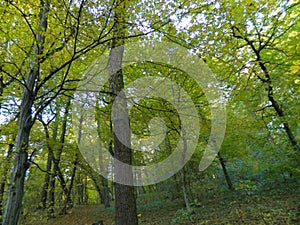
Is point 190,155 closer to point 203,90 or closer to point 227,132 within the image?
point 227,132

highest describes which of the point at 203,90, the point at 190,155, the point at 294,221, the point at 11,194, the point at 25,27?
the point at 25,27

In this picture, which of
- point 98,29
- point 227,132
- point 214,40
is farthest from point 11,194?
point 227,132

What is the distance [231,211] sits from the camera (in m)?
5.83

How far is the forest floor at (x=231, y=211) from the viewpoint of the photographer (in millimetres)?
4666

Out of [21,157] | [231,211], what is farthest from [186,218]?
[21,157]

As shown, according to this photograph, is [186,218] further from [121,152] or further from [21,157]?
[21,157]

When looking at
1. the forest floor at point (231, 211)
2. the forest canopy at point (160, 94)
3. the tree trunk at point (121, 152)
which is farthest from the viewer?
the forest floor at point (231, 211)

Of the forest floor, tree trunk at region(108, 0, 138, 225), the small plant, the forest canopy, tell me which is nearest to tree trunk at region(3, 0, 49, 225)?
the forest canopy

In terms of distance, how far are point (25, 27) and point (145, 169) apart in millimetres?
7849

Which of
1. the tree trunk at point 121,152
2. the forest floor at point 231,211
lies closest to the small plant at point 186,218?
the forest floor at point 231,211

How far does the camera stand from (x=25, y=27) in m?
3.57

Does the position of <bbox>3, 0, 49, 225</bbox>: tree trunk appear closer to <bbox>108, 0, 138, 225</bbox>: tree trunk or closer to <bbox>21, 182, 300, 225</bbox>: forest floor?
<bbox>108, 0, 138, 225</bbox>: tree trunk

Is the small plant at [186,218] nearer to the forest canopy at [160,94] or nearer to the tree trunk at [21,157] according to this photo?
the forest canopy at [160,94]

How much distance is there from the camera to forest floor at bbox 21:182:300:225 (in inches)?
184
